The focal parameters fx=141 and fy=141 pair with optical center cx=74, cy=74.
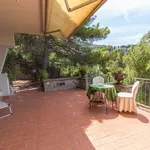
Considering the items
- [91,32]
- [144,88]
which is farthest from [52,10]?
[144,88]

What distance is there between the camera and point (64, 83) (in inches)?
292

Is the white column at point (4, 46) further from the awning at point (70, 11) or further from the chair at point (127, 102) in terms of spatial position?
the chair at point (127, 102)

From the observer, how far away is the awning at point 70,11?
6.97ft

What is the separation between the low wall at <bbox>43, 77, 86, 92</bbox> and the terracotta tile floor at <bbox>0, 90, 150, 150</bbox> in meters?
2.83

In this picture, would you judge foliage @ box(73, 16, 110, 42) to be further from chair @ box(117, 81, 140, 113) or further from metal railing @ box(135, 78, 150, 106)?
chair @ box(117, 81, 140, 113)

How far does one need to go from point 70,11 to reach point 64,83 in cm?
529

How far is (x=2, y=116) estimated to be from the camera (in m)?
3.86

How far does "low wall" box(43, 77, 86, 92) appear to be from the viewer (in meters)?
7.09

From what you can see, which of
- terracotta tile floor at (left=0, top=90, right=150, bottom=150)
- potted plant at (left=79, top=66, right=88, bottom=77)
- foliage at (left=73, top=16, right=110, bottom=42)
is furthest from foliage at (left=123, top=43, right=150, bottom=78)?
terracotta tile floor at (left=0, top=90, right=150, bottom=150)

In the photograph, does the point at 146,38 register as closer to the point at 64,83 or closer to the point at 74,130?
the point at 64,83

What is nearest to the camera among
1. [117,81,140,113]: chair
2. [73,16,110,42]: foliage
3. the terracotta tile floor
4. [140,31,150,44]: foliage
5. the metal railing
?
the terracotta tile floor

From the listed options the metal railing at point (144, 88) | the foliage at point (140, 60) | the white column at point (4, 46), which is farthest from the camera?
the foliage at point (140, 60)

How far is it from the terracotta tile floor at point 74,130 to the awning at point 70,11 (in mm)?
2286

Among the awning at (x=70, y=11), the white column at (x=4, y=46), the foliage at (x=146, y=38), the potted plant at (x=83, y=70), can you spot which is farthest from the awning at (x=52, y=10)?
the foliage at (x=146, y=38)
